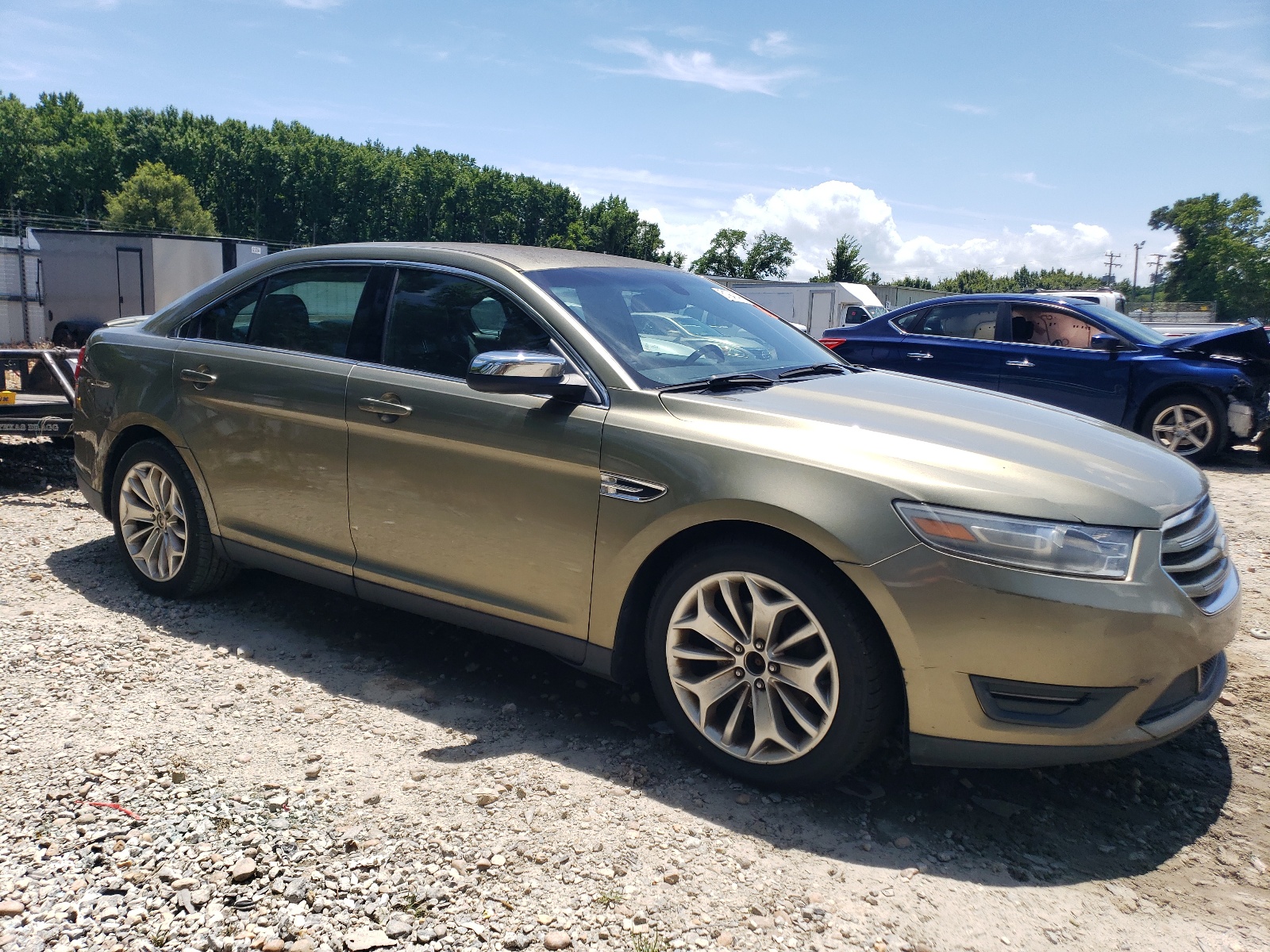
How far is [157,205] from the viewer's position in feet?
258

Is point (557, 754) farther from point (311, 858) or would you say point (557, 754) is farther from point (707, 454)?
point (707, 454)

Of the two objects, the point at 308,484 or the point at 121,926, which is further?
the point at 308,484

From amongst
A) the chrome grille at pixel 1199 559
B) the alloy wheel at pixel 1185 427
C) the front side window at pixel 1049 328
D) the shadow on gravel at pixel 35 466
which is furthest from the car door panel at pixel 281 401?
the alloy wheel at pixel 1185 427

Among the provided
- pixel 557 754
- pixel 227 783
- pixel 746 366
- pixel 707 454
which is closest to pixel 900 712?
pixel 707 454

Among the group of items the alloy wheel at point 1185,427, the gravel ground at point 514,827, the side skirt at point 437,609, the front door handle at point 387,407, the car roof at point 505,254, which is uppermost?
the car roof at point 505,254

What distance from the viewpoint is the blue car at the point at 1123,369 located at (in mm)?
9312

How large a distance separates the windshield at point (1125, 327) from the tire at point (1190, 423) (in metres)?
0.59

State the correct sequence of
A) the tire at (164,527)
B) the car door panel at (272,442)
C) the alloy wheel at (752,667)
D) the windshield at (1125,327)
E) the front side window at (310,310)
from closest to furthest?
the alloy wheel at (752,667) → the car door panel at (272,442) → the front side window at (310,310) → the tire at (164,527) → the windshield at (1125,327)

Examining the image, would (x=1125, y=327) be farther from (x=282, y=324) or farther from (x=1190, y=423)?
(x=282, y=324)

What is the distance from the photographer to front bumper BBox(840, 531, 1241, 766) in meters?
2.54

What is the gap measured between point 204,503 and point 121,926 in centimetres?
235

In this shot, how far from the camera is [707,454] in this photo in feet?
9.71

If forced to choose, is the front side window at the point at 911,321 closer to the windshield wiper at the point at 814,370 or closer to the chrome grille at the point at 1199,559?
the windshield wiper at the point at 814,370

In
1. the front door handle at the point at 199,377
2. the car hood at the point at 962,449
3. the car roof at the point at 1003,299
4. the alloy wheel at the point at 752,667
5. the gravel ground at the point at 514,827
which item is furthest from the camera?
the car roof at the point at 1003,299
